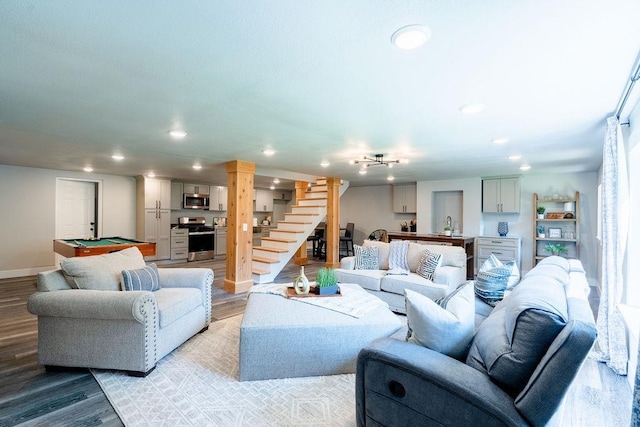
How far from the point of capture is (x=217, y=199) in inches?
365

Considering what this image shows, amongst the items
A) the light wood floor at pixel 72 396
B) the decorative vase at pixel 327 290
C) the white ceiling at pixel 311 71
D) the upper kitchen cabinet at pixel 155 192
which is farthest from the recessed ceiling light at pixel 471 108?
the upper kitchen cabinet at pixel 155 192

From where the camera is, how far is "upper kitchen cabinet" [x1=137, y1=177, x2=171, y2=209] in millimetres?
7461

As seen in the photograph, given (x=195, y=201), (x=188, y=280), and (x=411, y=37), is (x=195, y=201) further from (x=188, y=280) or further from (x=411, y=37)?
(x=411, y=37)

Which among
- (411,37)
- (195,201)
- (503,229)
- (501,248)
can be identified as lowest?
(501,248)

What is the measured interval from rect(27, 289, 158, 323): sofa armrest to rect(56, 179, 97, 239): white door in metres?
5.31

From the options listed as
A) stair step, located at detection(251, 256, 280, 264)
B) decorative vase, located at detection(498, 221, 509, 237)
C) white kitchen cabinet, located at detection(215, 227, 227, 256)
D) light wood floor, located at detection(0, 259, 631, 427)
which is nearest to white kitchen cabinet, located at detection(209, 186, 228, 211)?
white kitchen cabinet, located at detection(215, 227, 227, 256)

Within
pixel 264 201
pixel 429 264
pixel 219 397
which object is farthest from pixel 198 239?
pixel 219 397

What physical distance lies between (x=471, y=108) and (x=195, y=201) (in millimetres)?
7818

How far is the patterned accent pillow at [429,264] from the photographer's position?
412cm

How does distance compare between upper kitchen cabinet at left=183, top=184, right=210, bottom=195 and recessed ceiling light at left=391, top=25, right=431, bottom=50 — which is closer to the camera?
recessed ceiling light at left=391, top=25, right=431, bottom=50

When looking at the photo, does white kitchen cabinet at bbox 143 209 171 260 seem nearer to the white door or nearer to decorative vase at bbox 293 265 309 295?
the white door

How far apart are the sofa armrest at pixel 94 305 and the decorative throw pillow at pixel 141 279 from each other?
0.41 meters

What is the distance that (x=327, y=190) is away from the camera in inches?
295

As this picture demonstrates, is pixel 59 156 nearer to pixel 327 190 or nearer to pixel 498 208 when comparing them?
pixel 327 190
